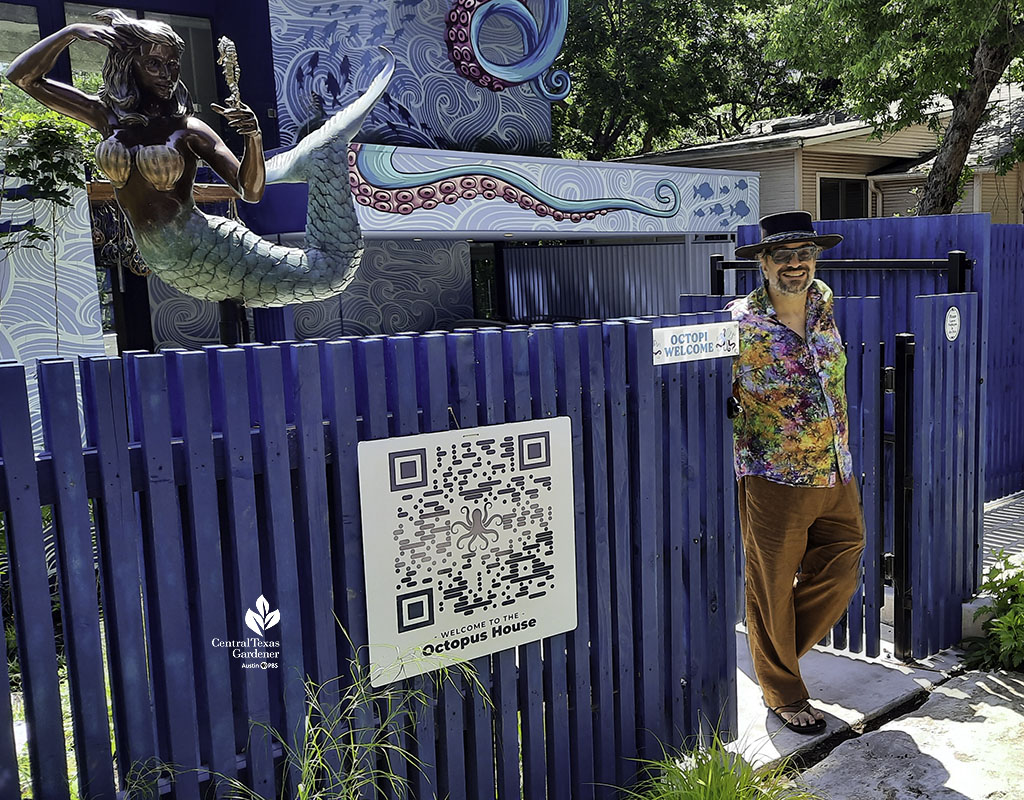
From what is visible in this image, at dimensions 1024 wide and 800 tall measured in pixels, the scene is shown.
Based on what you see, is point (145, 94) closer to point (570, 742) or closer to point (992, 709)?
point (570, 742)

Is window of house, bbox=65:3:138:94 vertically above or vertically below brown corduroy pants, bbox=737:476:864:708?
above

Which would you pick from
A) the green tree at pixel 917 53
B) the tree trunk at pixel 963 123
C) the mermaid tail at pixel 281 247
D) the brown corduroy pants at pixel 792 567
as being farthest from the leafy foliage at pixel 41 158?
the tree trunk at pixel 963 123

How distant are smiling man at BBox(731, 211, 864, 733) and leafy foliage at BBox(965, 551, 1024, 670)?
1060 millimetres

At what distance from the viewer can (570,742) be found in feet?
11.5

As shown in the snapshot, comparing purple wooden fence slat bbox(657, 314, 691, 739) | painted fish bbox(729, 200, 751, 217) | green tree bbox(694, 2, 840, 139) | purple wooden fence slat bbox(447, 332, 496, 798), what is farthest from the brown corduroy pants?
green tree bbox(694, 2, 840, 139)

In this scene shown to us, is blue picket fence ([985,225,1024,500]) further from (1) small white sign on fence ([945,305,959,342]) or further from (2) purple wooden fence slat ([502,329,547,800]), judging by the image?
(2) purple wooden fence slat ([502,329,547,800])

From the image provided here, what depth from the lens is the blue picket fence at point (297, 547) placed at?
8.07ft

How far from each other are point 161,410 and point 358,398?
0.59m

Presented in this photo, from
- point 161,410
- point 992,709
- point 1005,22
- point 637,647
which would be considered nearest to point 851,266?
point 992,709

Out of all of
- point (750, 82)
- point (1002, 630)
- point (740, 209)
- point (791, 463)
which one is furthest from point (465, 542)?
point (750, 82)

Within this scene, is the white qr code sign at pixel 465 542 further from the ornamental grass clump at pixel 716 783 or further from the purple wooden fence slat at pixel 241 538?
the ornamental grass clump at pixel 716 783

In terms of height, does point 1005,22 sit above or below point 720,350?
above

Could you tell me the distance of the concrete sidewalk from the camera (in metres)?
3.70

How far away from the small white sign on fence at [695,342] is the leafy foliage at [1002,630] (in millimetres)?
A: 2100
